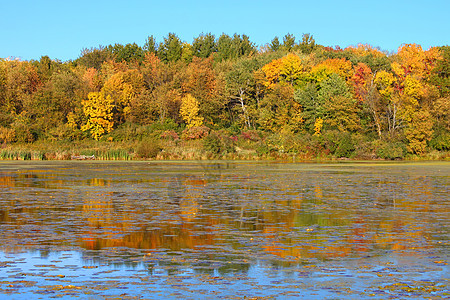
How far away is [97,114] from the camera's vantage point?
74.0 metres

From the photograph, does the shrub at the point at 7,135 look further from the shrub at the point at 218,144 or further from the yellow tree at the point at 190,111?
the shrub at the point at 218,144

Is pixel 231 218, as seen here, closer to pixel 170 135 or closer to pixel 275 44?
pixel 170 135

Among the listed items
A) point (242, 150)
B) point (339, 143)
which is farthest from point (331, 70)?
point (242, 150)

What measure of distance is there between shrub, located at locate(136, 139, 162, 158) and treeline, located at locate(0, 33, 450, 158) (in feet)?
16.9

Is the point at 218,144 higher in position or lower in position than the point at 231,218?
higher

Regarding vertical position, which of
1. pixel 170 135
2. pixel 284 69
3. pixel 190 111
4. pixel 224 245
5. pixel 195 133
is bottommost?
pixel 224 245

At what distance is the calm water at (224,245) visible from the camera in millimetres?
8805

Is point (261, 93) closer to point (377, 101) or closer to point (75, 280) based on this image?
point (377, 101)

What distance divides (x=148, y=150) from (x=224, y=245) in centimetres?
5238

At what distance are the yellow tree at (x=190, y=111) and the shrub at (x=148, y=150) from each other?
10252mm

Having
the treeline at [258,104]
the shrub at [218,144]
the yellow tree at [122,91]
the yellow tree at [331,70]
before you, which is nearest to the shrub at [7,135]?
the treeline at [258,104]

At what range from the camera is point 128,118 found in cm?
7919

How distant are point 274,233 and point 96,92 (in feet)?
219

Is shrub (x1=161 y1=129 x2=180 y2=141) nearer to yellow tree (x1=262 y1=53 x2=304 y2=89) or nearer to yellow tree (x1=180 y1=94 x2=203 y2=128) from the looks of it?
yellow tree (x1=180 y1=94 x2=203 y2=128)
